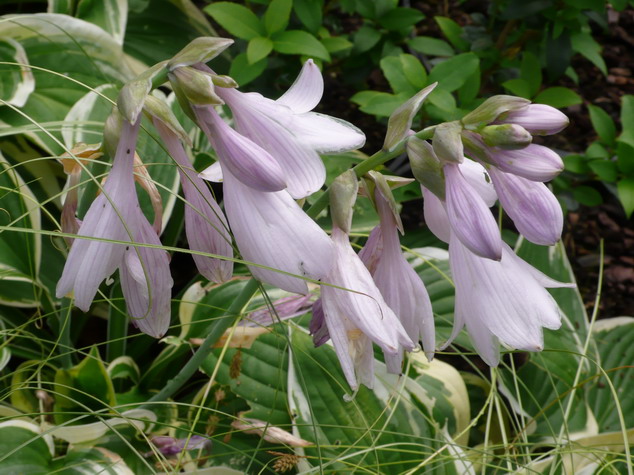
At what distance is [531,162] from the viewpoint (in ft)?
2.15

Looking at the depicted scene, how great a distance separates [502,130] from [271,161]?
22 cm

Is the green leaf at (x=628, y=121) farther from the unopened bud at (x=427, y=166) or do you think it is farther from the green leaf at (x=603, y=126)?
the unopened bud at (x=427, y=166)

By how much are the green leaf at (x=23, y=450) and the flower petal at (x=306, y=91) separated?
0.67m

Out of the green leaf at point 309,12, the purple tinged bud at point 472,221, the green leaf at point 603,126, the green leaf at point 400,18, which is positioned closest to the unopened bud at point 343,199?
the purple tinged bud at point 472,221

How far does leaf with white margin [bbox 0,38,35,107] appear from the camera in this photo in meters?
1.48

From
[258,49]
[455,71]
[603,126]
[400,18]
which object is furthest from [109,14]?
[603,126]

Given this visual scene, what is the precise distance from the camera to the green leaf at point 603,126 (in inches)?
71.9

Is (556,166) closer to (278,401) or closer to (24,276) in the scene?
(278,401)

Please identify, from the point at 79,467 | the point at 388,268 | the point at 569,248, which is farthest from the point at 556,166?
the point at 569,248

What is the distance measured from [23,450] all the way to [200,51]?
0.74 m

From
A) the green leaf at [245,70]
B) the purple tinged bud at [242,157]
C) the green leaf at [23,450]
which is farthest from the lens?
the green leaf at [245,70]

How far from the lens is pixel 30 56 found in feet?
5.26

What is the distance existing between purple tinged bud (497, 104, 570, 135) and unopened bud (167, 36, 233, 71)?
0.28 meters

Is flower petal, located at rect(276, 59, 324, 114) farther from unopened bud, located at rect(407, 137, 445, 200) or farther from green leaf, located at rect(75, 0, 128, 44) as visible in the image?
green leaf, located at rect(75, 0, 128, 44)
